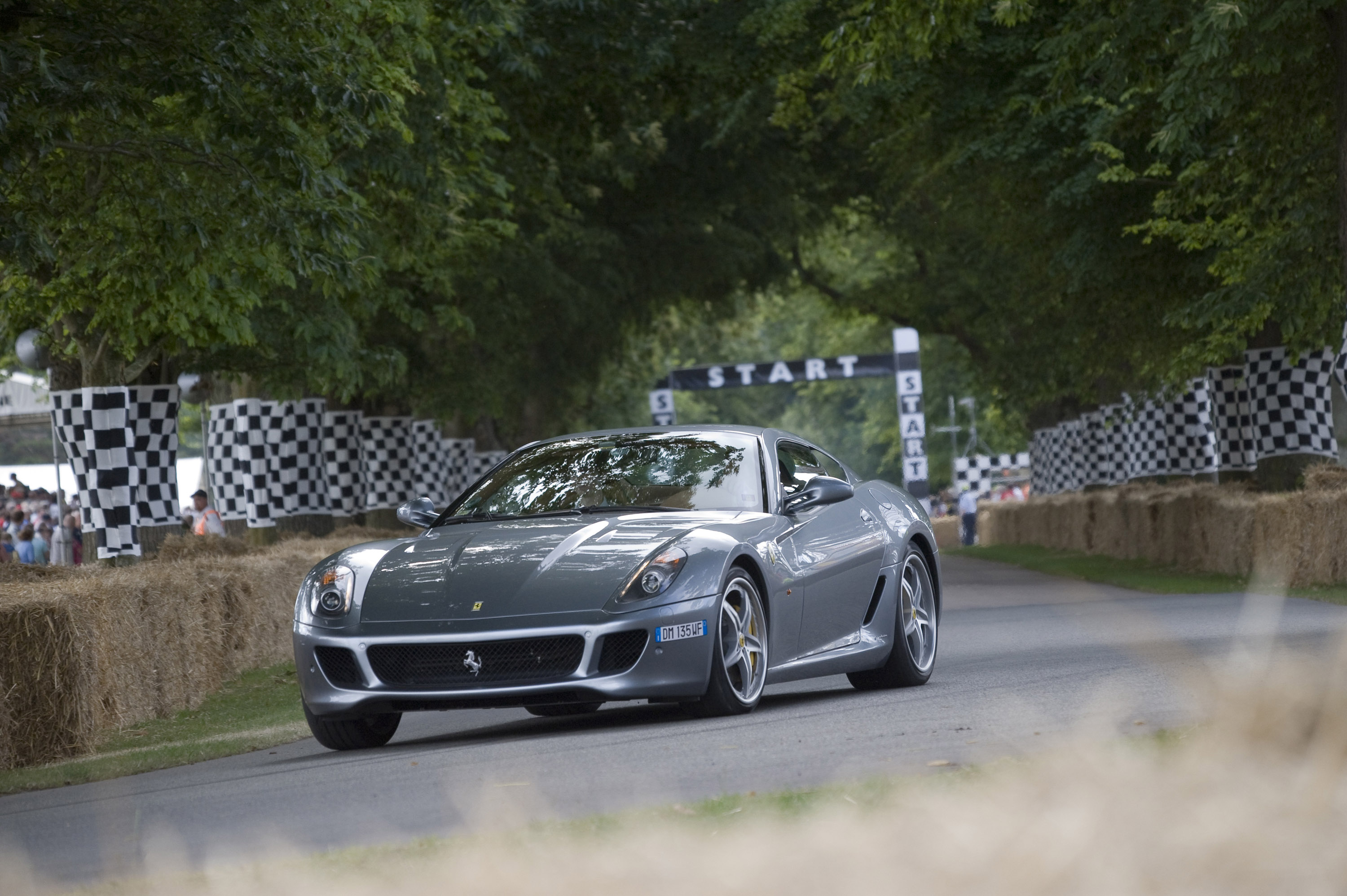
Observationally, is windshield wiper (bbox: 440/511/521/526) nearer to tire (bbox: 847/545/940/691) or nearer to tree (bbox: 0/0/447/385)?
tire (bbox: 847/545/940/691)

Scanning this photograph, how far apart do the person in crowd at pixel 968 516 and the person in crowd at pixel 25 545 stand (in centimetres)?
3773

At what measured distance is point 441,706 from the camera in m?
8.17

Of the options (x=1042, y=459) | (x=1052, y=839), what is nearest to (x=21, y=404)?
(x=1042, y=459)

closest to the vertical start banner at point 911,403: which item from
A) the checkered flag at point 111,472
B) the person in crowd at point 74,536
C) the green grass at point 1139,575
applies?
the green grass at point 1139,575

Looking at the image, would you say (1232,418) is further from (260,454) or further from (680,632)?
(680,632)

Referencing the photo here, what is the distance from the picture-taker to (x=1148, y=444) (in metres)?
38.6

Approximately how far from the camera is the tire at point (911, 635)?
9992 millimetres

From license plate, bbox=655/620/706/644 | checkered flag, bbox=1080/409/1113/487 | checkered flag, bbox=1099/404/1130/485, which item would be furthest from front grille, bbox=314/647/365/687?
checkered flag, bbox=1080/409/1113/487

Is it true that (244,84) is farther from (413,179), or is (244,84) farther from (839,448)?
(839,448)

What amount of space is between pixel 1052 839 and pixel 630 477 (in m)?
6.59

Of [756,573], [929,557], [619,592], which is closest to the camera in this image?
[619,592]

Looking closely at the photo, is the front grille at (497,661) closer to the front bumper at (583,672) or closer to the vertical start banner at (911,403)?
the front bumper at (583,672)

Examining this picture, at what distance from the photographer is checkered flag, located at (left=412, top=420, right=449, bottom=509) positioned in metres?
39.9

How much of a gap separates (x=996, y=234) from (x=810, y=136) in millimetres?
7382
